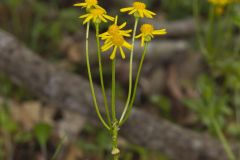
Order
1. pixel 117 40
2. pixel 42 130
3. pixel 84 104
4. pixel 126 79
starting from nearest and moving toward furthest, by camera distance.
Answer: pixel 117 40 → pixel 42 130 → pixel 84 104 → pixel 126 79

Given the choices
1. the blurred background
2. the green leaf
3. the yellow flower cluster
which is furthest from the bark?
A: the yellow flower cluster

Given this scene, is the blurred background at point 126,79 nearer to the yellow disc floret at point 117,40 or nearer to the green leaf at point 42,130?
the green leaf at point 42,130

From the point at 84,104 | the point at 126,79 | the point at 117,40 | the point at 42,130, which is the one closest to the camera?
the point at 117,40

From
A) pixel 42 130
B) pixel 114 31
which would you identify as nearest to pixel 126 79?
pixel 42 130

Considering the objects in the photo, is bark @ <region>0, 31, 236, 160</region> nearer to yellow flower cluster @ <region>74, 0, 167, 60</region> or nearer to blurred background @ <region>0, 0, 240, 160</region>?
blurred background @ <region>0, 0, 240, 160</region>

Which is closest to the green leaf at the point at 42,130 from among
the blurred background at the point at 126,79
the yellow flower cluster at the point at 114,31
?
the blurred background at the point at 126,79

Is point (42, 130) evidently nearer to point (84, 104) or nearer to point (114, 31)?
point (84, 104)

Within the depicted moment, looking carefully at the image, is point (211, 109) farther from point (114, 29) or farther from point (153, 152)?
point (114, 29)
